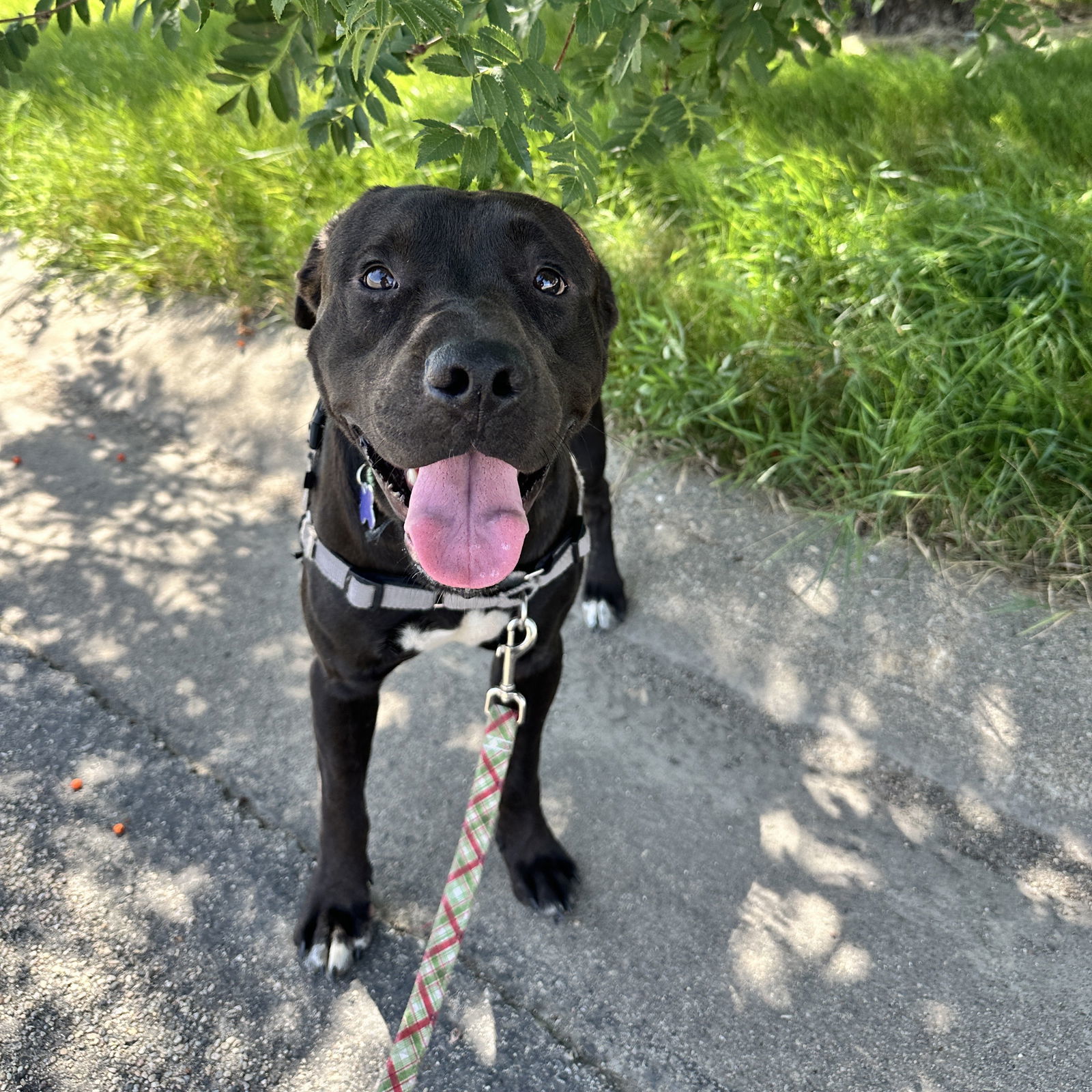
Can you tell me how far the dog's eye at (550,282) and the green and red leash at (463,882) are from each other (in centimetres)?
65

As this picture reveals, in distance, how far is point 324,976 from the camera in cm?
231

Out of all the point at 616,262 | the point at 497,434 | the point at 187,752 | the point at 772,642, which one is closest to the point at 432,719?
the point at 187,752

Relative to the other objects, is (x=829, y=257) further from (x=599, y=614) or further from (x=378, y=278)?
(x=378, y=278)

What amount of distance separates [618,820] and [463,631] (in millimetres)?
858

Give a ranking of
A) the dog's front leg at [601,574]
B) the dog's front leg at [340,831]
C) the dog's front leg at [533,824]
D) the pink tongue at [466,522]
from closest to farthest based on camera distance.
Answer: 1. the pink tongue at [466,522]
2. the dog's front leg at [340,831]
3. the dog's front leg at [533,824]
4. the dog's front leg at [601,574]

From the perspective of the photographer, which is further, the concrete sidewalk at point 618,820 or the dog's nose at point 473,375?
the concrete sidewalk at point 618,820

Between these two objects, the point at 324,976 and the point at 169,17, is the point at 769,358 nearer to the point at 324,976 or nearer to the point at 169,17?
the point at 169,17

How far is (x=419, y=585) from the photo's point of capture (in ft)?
6.66

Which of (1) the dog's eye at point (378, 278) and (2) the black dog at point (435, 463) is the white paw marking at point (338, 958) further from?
(1) the dog's eye at point (378, 278)

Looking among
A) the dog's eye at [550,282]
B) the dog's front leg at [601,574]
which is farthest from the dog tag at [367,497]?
the dog's front leg at [601,574]

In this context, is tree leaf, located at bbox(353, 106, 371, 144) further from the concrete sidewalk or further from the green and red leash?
the concrete sidewalk

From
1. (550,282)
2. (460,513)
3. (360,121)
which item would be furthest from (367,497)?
(360,121)

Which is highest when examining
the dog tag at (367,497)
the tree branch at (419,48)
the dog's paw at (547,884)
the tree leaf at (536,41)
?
the tree leaf at (536,41)

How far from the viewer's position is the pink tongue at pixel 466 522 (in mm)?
1787
